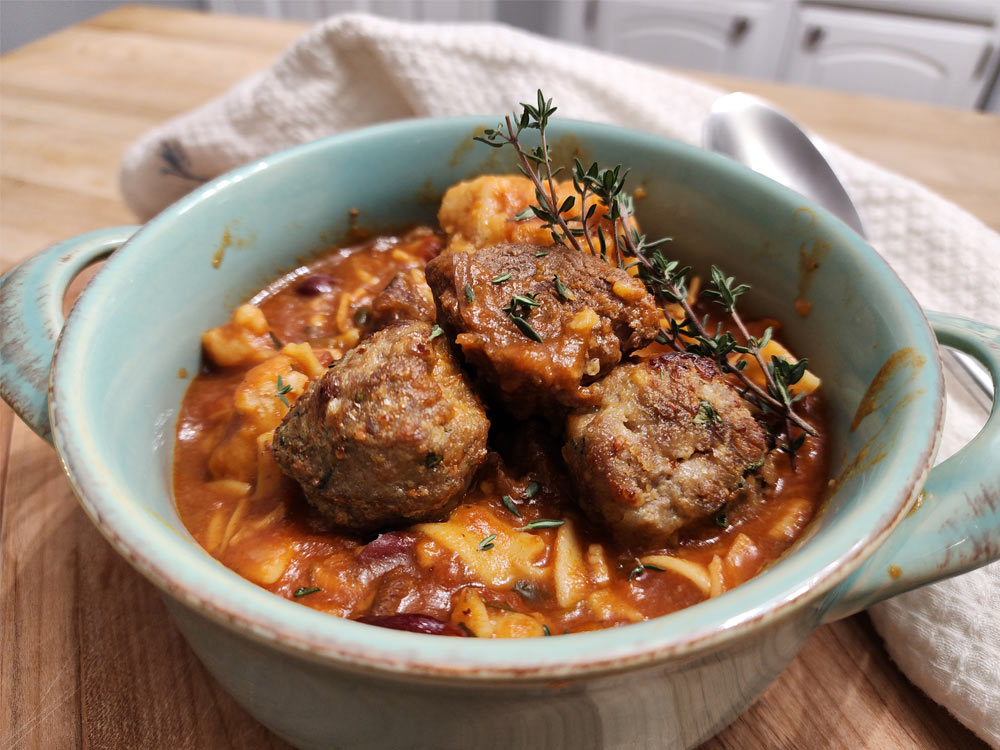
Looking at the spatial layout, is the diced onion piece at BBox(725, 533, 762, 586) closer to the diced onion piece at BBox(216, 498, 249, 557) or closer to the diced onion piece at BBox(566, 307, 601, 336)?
the diced onion piece at BBox(566, 307, 601, 336)

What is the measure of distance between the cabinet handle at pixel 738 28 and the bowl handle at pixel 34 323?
720 cm

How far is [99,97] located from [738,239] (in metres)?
3.80

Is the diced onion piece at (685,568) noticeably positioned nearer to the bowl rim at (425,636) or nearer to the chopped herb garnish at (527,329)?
the bowl rim at (425,636)

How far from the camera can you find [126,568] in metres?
2.09

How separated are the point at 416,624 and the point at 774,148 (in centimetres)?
261

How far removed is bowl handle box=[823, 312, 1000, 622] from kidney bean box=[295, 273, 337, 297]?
1781 mm

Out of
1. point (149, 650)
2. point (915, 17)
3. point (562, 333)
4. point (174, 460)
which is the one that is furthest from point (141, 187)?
point (915, 17)

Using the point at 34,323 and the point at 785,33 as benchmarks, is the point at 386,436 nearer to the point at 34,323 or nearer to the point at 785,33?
the point at 34,323

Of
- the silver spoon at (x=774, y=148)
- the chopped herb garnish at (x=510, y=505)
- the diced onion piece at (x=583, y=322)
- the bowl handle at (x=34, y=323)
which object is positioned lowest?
the chopped herb garnish at (x=510, y=505)

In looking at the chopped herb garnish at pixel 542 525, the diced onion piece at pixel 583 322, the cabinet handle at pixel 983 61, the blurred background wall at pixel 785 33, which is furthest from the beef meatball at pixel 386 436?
the cabinet handle at pixel 983 61

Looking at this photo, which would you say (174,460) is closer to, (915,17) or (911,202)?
(911,202)

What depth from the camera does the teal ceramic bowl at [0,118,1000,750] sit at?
3.97 ft

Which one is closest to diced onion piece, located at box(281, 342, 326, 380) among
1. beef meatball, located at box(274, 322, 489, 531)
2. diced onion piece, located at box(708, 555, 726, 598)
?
beef meatball, located at box(274, 322, 489, 531)

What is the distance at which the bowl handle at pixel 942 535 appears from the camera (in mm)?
1518
